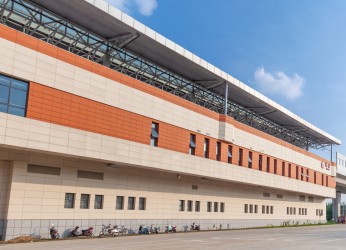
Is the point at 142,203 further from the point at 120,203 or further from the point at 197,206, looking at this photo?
the point at 197,206

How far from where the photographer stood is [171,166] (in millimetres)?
33719

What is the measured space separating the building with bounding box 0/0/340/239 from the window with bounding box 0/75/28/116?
0.06 m

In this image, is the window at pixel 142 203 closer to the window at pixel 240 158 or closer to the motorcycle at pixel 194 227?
the motorcycle at pixel 194 227

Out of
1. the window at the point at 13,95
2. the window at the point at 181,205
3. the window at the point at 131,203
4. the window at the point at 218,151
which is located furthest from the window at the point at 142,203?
the window at the point at 13,95

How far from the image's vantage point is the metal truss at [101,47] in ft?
93.7

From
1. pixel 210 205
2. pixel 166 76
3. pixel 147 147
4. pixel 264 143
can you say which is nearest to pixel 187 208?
pixel 210 205

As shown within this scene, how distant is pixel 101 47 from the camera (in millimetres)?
34062

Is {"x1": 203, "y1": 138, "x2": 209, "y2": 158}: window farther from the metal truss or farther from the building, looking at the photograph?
the metal truss

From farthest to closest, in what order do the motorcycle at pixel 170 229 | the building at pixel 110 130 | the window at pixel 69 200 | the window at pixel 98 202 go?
the motorcycle at pixel 170 229
the window at pixel 98 202
the window at pixel 69 200
the building at pixel 110 130

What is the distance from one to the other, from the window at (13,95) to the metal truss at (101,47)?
6682 mm

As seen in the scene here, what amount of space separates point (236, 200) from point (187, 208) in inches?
403

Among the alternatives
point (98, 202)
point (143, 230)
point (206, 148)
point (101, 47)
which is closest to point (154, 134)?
point (98, 202)

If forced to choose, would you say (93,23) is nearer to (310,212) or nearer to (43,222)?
(43,222)

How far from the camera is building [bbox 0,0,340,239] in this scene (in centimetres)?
2400
